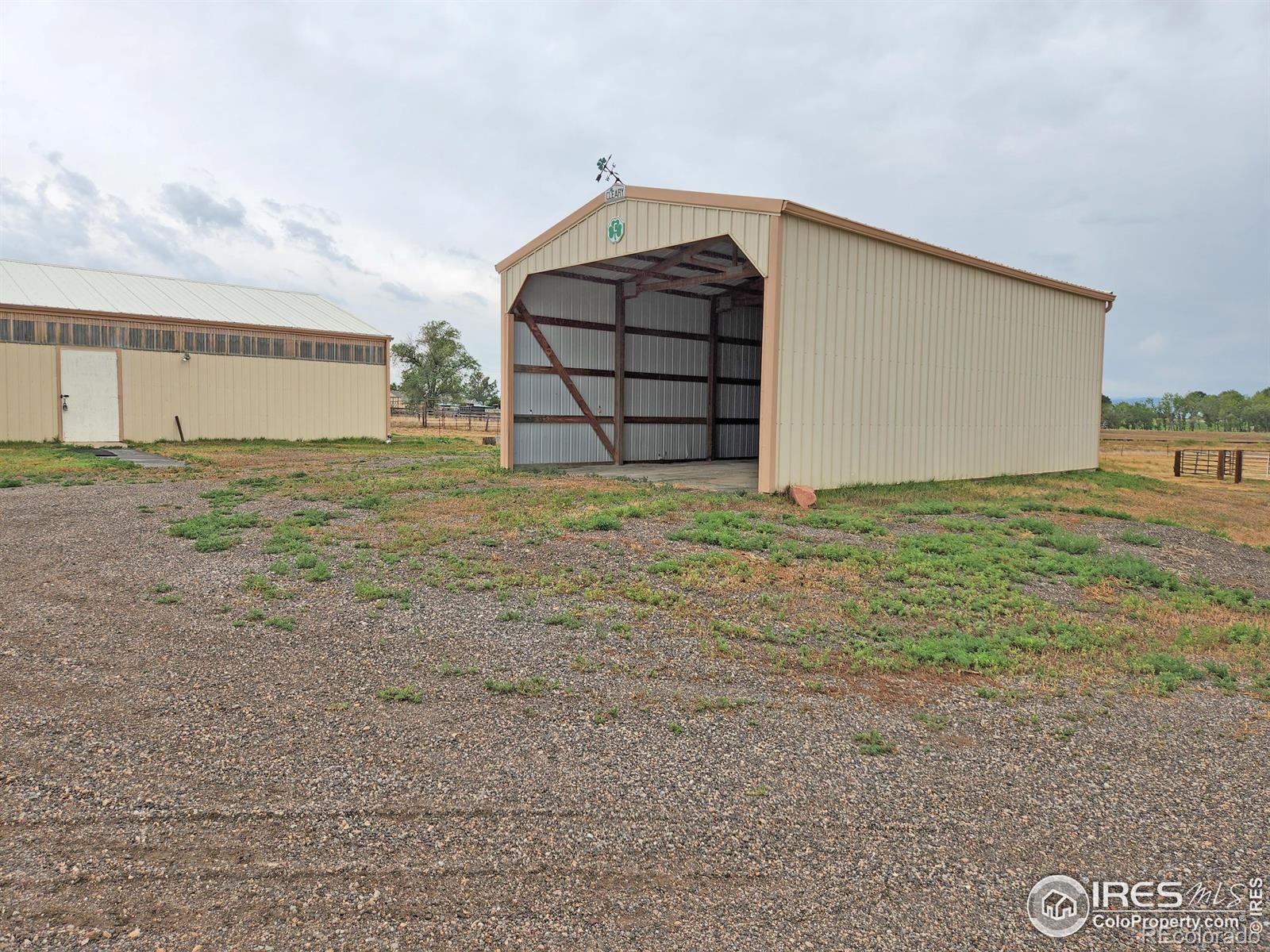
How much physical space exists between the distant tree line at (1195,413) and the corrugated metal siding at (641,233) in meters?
96.8

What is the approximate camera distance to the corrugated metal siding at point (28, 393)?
21781mm

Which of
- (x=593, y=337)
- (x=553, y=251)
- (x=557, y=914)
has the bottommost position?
(x=557, y=914)

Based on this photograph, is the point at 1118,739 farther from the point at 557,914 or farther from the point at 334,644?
the point at 334,644

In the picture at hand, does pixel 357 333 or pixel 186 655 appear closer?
pixel 186 655

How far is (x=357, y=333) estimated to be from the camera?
27438mm

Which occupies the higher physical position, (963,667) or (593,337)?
(593,337)

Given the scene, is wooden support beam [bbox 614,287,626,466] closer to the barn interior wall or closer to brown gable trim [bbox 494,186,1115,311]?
the barn interior wall

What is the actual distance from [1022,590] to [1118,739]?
3120 millimetres

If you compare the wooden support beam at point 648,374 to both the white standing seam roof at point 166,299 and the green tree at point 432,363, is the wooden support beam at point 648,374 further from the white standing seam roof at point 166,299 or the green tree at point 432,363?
the green tree at point 432,363

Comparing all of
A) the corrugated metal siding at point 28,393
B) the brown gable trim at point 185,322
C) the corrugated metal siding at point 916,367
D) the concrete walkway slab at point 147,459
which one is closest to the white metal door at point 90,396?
the corrugated metal siding at point 28,393

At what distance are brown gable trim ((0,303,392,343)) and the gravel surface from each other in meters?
21.2

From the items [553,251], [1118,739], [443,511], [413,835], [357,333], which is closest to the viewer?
[413,835]

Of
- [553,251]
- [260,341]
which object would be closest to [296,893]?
[553,251]

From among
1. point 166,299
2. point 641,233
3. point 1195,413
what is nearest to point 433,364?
point 166,299
